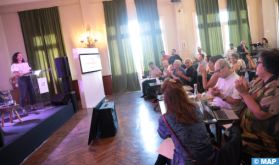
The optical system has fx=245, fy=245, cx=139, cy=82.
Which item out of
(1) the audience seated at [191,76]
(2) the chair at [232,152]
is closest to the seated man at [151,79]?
(1) the audience seated at [191,76]

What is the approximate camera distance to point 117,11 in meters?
9.27

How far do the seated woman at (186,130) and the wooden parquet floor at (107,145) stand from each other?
1644mm

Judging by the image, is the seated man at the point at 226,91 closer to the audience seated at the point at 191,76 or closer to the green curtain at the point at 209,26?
the audience seated at the point at 191,76

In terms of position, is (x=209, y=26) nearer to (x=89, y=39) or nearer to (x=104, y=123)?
(x=89, y=39)

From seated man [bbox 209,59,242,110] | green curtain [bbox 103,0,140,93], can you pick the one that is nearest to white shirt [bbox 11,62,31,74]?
green curtain [bbox 103,0,140,93]

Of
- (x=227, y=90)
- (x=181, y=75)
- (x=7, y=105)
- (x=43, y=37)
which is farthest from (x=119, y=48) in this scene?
(x=227, y=90)

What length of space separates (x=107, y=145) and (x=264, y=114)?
112 inches

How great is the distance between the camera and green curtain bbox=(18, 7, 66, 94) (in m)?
9.24

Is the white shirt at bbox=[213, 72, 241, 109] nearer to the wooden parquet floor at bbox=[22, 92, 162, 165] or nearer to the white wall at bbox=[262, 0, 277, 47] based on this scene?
the wooden parquet floor at bbox=[22, 92, 162, 165]

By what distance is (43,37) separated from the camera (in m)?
9.33

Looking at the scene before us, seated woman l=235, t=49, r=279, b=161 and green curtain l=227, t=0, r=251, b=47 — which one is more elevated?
green curtain l=227, t=0, r=251, b=47

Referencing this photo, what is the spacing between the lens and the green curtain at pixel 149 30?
30.3 feet

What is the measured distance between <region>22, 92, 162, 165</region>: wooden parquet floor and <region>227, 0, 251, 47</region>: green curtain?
17.8 feet

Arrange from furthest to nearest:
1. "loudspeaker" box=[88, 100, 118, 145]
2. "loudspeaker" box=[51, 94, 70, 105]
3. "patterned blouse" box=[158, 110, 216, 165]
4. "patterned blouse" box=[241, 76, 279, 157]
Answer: "loudspeaker" box=[51, 94, 70, 105]
"loudspeaker" box=[88, 100, 118, 145]
"patterned blouse" box=[241, 76, 279, 157]
"patterned blouse" box=[158, 110, 216, 165]
